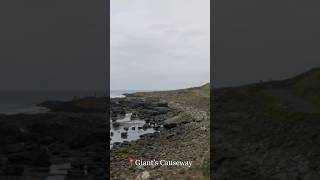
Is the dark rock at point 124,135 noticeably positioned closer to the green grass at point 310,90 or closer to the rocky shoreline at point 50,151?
the rocky shoreline at point 50,151

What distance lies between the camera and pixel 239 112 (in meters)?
51.7

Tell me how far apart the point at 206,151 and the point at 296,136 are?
6.38 metres

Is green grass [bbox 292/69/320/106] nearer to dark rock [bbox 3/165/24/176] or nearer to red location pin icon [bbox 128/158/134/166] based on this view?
red location pin icon [bbox 128/158/134/166]

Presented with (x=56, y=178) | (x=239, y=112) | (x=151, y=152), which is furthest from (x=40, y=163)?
(x=239, y=112)

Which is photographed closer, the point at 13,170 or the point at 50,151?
the point at 13,170

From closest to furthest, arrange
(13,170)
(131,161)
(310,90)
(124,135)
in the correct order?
(131,161) → (13,170) → (310,90) → (124,135)

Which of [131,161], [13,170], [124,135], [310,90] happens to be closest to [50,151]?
[13,170]

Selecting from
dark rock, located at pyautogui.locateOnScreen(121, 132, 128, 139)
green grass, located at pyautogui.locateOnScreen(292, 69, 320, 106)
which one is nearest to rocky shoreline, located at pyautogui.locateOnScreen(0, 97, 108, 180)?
dark rock, located at pyautogui.locateOnScreen(121, 132, 128, 139)

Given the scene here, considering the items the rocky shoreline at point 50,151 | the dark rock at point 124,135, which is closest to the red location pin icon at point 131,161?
the rocky shoreline at point 50,151

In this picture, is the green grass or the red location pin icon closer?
the red location pin icon

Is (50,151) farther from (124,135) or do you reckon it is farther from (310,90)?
(310,90)

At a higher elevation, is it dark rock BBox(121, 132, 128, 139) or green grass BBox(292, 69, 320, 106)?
green grass BBox(292, 69, 320, 106)

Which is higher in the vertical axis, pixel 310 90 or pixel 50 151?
pixel 310 90

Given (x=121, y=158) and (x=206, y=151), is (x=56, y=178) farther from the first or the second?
(x=206, y=151)
